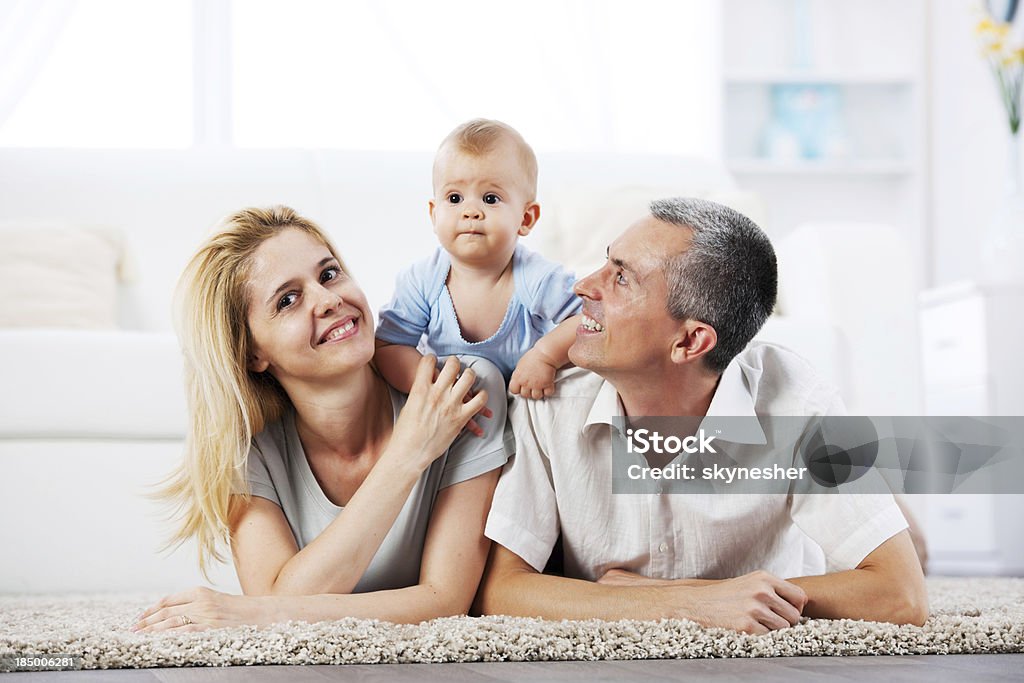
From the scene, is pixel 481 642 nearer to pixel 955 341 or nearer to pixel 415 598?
pixel 415 598

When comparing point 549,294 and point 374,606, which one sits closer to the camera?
point 374,606

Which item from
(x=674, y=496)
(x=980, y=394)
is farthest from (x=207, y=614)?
(x=980, y=394)

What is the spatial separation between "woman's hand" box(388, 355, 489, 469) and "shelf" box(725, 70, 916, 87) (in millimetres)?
2376

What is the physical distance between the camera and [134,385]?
1480 millimetres

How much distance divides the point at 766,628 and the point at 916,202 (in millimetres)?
2614

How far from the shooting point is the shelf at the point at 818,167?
319 centimetres

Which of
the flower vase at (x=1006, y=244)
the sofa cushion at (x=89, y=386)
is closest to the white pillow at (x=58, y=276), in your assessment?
the sofa cushion at (x=89, y=386)

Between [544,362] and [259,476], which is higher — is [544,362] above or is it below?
above

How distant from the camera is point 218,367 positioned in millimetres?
1071

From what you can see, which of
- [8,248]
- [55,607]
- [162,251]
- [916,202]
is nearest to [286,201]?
[162,251]

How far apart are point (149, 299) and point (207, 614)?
3.27ft

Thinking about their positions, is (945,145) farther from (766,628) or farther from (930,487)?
(766,628)

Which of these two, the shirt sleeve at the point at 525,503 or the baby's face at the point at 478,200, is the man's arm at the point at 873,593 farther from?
the baby's face at the point at 478,200

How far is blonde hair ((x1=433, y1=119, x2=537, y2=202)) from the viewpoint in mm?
1114
